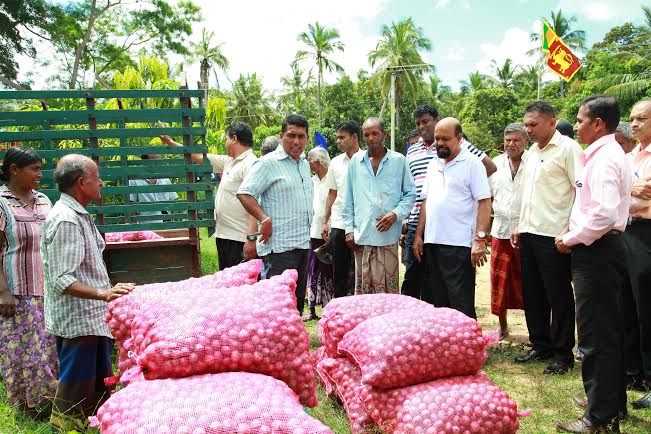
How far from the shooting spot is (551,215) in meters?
4.27

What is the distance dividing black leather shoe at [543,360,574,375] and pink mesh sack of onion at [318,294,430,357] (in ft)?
5.34

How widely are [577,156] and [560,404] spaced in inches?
68.1

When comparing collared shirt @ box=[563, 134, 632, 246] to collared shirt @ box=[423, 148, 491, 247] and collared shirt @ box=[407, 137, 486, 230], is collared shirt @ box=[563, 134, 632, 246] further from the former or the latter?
collared shirt @ box=[407, 137, 486, 230]

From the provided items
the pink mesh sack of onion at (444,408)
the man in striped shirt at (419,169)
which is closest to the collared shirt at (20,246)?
the pink mesh sack of onion at (444,408)

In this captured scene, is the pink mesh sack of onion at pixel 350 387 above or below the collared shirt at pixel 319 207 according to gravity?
below

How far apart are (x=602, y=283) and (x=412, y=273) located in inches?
82.4

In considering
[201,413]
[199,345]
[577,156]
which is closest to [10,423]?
[199,345]

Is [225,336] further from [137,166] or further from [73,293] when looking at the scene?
[137,166]

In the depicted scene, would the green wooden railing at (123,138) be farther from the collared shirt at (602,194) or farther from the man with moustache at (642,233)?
the man with moustache at (642,233)

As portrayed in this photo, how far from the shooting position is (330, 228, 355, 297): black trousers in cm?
570

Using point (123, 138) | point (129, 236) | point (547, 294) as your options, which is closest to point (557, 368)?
point (547, 294)

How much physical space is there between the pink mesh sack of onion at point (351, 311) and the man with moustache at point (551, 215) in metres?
1.51

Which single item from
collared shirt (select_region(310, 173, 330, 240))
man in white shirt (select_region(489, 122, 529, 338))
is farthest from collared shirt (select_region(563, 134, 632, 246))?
collared shirt (select_region(310, 173, 330, 240))

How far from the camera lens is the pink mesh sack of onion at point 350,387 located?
9.82 ft
